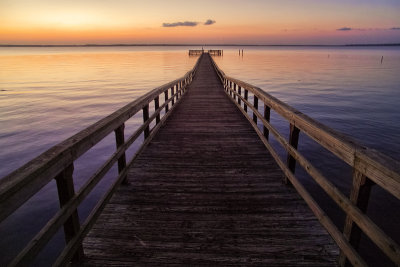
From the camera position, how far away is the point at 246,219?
3.20 m

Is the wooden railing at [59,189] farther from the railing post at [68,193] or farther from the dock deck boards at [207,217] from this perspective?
the dock deck boards at [207,217]

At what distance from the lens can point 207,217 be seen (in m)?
3.24

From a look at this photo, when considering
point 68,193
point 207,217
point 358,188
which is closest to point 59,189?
point 68,193

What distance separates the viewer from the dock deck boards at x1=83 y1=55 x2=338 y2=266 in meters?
2.62

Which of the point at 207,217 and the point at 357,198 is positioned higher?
the point at 357,198

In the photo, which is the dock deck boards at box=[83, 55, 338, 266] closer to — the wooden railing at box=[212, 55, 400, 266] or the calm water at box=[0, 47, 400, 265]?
the wooden railing at box=[212, 55, 400, 266]

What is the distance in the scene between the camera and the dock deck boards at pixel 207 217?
8.58 feet

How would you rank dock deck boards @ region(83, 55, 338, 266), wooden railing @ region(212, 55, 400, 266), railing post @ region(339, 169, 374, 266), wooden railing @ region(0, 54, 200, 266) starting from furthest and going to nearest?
dock deck boards @ region(83, 55, 338, 266)
railing post @ region(339, 169, 374, 266)
wooden railing @ region(212, 55, 400, 266)
wooden railing @ region(0, 54, 200, 266)

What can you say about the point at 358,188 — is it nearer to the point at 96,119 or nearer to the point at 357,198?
the point at 357,198

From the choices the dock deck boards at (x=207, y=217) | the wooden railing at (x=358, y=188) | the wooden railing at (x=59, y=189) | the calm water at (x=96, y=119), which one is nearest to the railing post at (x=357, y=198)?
the wooden railing at (x=358, y=188)

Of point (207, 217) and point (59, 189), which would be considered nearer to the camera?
point (59, 189)

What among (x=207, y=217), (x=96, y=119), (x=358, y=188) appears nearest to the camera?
(x=358, y=188)

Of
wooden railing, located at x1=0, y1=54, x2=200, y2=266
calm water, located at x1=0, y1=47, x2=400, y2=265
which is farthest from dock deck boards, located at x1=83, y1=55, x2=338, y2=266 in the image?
calm water, located at x1=0, y1=47, x2=400, y2=265

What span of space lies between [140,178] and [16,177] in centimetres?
274
